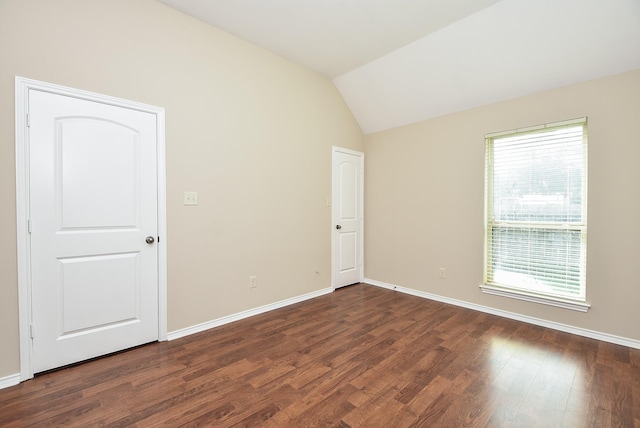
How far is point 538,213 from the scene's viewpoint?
3.06m

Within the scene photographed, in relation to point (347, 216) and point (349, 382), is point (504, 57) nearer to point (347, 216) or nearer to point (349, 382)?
point (347, 216)

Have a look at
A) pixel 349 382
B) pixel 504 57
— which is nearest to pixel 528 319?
pixel 349 382

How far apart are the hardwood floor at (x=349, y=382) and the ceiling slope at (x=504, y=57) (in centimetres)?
252

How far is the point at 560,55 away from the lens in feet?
8.63

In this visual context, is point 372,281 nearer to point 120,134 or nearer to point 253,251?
point 253,251

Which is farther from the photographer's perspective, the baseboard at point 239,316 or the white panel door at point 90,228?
the baseboard at point 239,316

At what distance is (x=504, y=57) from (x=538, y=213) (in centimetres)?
164

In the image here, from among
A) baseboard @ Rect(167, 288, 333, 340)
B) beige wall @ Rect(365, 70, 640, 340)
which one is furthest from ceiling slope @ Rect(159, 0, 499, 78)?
baseboard @ Rect(167, 288, 333, 340)

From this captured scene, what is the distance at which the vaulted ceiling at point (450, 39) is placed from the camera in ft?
7.90

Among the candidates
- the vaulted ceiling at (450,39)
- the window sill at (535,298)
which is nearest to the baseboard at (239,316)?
the window sill at (535,298)

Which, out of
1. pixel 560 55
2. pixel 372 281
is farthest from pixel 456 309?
pixel 560 55

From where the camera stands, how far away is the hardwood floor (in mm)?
1664

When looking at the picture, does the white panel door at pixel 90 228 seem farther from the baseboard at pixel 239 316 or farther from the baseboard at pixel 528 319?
the baseboard at pixel 528 319

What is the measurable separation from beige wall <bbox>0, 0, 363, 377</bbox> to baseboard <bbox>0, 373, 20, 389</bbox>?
0.04m
